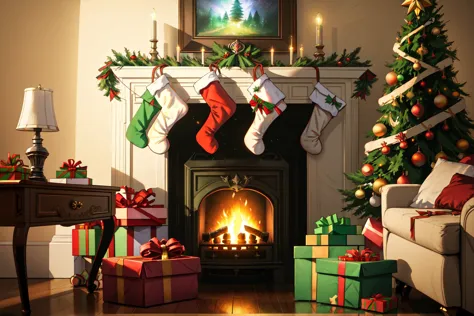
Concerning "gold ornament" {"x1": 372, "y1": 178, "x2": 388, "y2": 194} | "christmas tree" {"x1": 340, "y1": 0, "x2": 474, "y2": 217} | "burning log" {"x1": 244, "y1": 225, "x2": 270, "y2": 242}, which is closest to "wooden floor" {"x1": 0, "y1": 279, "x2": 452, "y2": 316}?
"burning log" {"x1": 244, "y1": 225, "x2": 270, "y2": 242}

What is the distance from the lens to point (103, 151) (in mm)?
4738

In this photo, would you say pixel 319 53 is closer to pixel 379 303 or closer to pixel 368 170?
pixel 368 170

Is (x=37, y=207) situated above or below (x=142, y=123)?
below

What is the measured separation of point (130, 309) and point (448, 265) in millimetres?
1567

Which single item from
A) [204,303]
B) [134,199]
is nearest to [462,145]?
[204,303]

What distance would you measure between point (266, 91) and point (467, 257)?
2.12 metres

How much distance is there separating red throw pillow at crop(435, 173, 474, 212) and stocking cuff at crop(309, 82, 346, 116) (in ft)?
4.11

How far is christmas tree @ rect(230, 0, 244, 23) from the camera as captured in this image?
481 cm

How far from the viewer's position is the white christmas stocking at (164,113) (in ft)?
14.8

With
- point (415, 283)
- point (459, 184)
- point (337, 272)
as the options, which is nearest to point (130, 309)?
point (337, 272)

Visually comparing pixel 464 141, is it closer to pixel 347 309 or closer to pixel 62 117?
pixel 347 309

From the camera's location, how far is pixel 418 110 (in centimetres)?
420

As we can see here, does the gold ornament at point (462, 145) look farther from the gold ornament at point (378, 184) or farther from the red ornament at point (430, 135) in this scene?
the gold ornament at point (378, 184)

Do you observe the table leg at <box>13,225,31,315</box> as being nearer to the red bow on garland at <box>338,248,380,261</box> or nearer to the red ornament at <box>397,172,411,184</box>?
the red bow on garland at <box>338,248,380,261</box>
